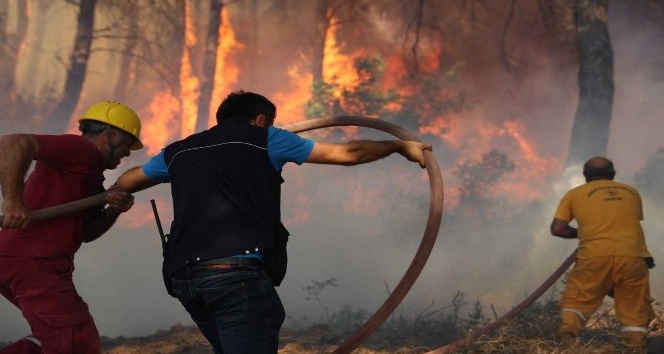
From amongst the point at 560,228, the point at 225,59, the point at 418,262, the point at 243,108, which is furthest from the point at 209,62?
the point at 243,108

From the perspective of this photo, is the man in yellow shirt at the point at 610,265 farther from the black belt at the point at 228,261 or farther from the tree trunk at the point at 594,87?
the tree trunk at the point at 594,87

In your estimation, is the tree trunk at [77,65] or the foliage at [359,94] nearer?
the tree trunk at [77,65]

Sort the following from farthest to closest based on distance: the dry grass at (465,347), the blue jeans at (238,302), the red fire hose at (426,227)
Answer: the dry grass at (465,347)
the red fire hose at (426,227)
the blue jeans at (238,302)

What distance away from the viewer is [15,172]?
3992mm

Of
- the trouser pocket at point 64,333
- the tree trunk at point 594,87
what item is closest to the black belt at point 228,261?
the trouser pocket at point 64,333

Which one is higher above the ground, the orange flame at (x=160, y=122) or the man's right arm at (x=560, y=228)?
the orange flame at (x=160, y=122)

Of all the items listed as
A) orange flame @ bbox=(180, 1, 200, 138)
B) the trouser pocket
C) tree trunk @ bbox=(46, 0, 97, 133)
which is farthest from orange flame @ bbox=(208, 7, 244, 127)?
the trouser pocket

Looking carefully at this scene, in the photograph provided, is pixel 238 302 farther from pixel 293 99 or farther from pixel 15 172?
pixel 293 99

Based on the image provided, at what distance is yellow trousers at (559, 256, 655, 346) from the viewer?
6578 millimetres

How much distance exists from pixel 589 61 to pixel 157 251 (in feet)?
19.3

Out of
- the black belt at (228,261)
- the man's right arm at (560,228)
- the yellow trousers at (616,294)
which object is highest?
the man's right arm at (560,228)

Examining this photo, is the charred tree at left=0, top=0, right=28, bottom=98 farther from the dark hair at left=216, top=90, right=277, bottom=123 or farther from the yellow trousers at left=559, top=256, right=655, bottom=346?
the dark hair at left=216, top=90, right=277, bottom=123

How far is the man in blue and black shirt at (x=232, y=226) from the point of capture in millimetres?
3756

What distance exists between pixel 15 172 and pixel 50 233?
0.47 meters
